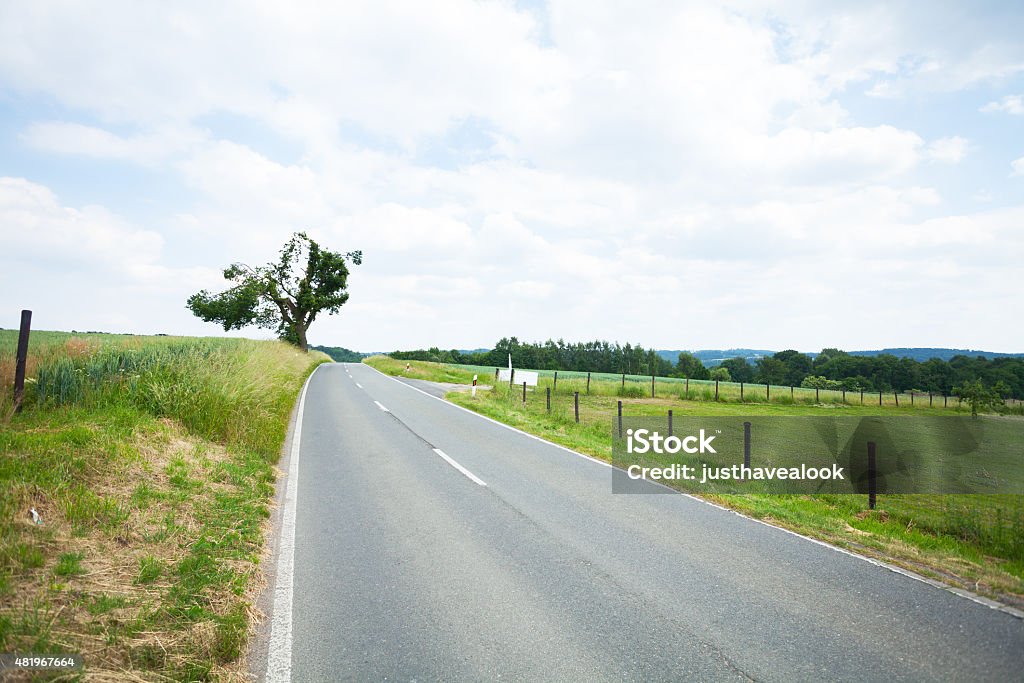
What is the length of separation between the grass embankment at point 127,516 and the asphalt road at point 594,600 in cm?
71

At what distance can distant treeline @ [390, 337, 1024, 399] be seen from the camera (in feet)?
98.4

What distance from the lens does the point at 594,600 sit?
431 centimetres

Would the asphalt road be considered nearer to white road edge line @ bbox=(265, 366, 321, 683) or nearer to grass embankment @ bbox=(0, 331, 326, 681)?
white road edge line @ bbox=(265, 366, 321, 683)

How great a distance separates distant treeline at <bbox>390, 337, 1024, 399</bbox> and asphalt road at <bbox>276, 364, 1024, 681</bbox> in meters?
30.7

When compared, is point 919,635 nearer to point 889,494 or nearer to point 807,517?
point 807,517

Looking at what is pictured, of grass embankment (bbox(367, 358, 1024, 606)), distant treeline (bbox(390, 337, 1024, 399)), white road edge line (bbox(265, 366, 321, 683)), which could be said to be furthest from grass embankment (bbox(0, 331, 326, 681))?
distant treeline (bbox(390, 337, 1024, 399))

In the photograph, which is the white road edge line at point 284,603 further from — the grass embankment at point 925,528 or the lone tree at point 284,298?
the lone tree at point 284,298

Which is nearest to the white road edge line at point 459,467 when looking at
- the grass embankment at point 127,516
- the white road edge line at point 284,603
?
the white road edge line at point 284,603

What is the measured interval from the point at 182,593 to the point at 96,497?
2.34 m

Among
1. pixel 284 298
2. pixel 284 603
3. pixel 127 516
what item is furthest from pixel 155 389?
pixel 284 298

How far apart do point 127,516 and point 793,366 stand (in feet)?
337

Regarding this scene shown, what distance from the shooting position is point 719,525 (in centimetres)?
648

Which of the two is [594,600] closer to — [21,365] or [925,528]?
[925,528]

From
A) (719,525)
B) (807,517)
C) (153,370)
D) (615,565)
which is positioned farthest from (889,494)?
(153,370)
